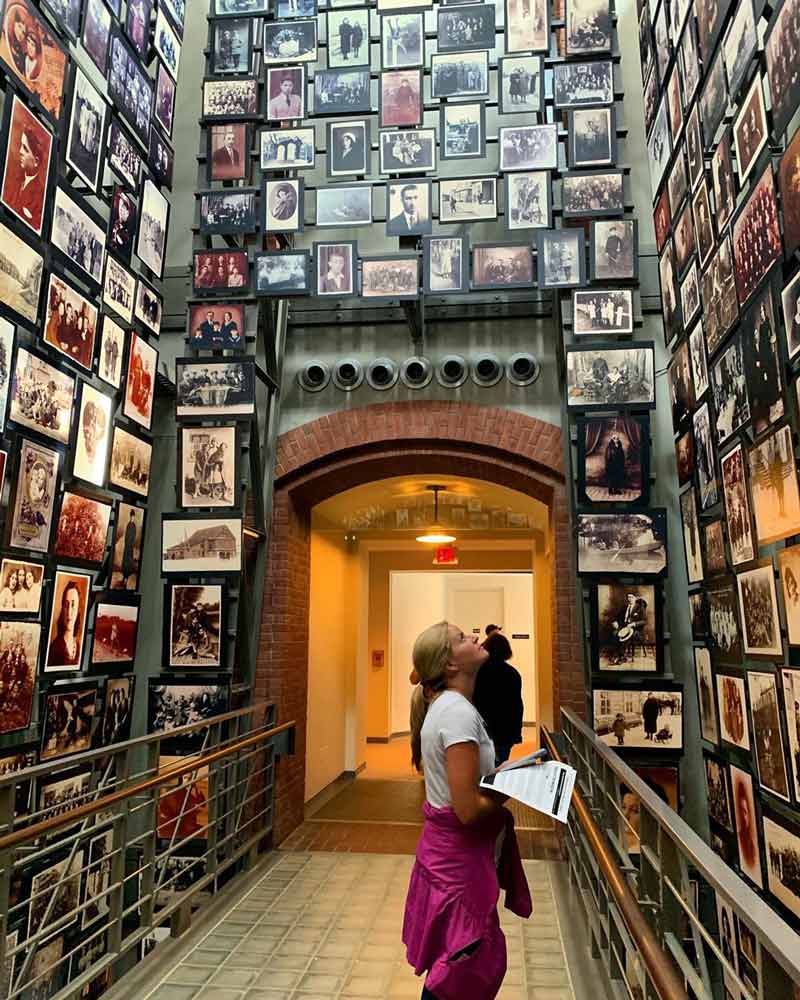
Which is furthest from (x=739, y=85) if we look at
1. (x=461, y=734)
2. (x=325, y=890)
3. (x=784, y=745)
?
(x=325, y=890)

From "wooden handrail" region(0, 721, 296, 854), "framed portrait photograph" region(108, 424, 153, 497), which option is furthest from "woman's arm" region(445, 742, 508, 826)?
"framed portrait photograph" region(108, 424, 153, 497)

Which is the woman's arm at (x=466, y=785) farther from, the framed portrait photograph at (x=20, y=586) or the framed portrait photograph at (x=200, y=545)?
the framed portrait photograph at (x=200, y=545)

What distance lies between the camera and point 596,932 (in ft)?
12.9

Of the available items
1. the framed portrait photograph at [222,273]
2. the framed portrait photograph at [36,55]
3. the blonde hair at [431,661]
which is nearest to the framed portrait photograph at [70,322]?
the framed portrait photograph at [36,55]

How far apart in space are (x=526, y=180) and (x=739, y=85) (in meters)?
2.93

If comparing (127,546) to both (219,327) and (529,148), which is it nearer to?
(219,327)

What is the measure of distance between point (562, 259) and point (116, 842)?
5291mm

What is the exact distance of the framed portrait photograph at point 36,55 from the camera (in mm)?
4477

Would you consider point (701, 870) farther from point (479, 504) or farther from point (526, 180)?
point (479, 504)

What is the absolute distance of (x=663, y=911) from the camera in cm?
254

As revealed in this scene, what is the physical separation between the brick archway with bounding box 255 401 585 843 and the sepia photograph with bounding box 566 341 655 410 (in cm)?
67

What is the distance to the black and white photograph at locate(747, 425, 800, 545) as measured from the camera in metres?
3.23

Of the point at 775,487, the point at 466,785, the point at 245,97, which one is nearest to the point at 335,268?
the point at 245,97

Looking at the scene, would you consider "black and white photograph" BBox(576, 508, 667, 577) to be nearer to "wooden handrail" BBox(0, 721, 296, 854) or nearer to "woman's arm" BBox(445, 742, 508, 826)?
"wooden handrail" BBox(0, 721, 296, 854)
